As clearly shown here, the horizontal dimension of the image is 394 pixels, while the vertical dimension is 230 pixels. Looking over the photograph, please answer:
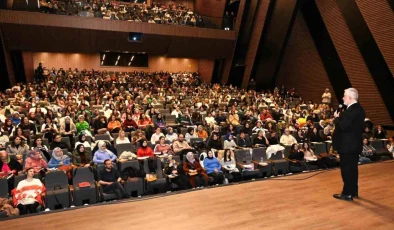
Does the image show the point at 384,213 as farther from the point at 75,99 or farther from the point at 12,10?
the point at 12,10

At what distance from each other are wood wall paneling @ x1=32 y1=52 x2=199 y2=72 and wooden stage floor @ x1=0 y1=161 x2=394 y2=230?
1448 centimetres

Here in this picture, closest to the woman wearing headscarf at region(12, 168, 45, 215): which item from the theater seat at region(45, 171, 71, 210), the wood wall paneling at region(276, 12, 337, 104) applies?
the theater seat at region(45, 171, 71, 210)

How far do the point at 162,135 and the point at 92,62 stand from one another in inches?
459

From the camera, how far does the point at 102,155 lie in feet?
18.6

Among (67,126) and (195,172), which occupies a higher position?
(67,126)

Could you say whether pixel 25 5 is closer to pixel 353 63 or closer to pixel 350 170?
pixel 353 63

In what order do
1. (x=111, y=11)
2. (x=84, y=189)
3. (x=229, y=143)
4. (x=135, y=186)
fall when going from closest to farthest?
(x=84, y=189)
(x=135, y=186)
(x=229, y=143)
(x=111, y=11)

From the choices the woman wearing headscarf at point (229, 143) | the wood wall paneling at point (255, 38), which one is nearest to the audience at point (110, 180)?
the woman wearing headscarf at point (229, 143)

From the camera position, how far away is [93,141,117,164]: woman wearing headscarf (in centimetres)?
562

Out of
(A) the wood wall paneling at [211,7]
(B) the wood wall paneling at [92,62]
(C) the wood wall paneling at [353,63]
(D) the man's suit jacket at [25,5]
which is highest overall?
(A) the wood wall paneling at [211,7]

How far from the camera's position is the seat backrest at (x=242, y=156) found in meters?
6.30

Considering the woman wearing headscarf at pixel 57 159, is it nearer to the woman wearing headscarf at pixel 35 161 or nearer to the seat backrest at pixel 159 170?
the woman wearing headscarf at pixel 35 161

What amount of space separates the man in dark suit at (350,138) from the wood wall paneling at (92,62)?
1532cm

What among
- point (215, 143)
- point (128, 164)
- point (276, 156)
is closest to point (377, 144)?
point (276, 156)
